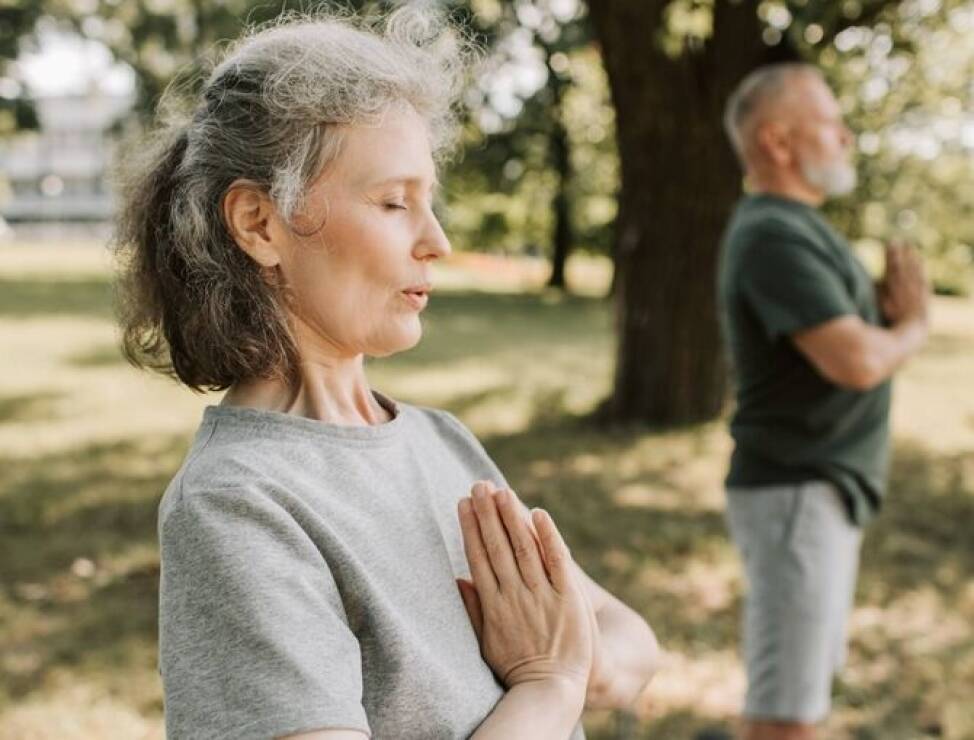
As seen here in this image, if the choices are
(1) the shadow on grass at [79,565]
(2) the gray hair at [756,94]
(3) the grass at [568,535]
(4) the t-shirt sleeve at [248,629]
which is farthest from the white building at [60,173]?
(4) the t-shirt sleeve at [248,629]

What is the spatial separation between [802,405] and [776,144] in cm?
79

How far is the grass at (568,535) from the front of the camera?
4.05 metres

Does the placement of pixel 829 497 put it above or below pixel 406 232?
below

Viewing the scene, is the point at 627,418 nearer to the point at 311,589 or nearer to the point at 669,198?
the point at 669,198

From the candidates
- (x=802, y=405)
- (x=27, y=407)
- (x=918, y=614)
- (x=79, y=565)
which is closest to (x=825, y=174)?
(x=802, y=405)

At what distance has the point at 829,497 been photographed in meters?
3.00

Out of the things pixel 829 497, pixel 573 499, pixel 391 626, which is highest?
pixel 391 626

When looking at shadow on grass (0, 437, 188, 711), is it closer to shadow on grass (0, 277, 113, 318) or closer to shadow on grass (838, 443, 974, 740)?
shadow on grass (838, 443, 974, 740)

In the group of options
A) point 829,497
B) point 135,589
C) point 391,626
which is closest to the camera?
point 391,626

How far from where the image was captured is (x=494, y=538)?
128 centimetres

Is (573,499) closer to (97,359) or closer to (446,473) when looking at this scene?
(446,473)

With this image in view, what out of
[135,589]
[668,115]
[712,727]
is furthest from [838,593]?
[668,115]

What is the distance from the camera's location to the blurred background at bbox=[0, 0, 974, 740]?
420 centimetres

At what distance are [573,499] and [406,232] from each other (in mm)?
5656
